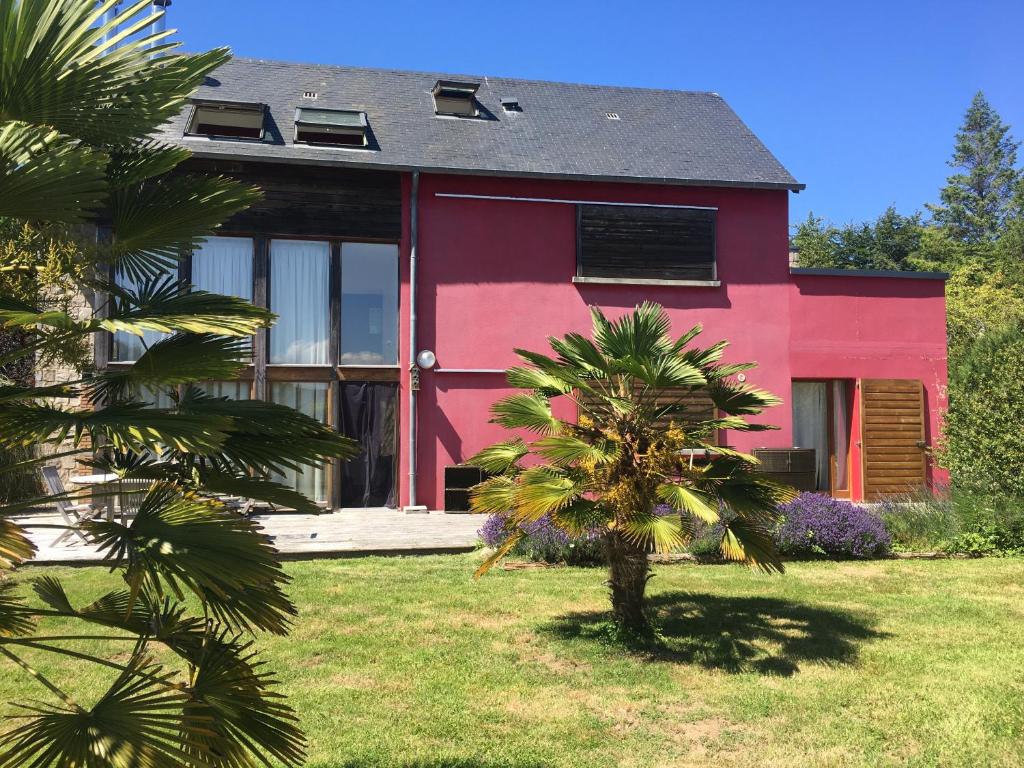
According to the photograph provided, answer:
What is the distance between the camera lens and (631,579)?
6.31 m

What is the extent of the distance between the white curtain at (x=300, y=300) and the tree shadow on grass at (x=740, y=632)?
917 centimetres

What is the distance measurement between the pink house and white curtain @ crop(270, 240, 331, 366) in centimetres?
4

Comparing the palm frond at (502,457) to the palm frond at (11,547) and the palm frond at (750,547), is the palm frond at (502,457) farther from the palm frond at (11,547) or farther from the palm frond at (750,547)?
the palm frond at (11,547)

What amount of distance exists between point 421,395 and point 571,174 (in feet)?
15.7

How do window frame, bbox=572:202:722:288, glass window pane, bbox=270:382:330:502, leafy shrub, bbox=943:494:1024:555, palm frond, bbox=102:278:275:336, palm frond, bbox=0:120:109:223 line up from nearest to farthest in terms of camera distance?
1. palm frond, bbox=0:120:109:223
2. palm frond, bbox=102:278:275:336
3. leafy shrub, bbox=943:494:1024:555
4. glass window pane, bbox=270:382:330:502
5. window frame, bbox=572:202:722:288

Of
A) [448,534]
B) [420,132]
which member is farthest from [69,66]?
[420,132]

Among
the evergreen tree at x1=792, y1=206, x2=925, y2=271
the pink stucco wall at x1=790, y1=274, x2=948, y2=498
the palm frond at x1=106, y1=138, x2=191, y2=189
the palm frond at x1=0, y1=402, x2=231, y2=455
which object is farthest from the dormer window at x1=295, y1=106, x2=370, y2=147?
the evergreen tree at x1=792, y1=206, x2=925, y2=271

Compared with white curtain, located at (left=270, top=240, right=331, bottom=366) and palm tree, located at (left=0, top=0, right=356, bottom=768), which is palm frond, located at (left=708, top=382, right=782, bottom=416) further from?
white curtain, located at (left=270, top=240, right=331, bottom=366)

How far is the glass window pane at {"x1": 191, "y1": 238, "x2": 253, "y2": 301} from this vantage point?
14.7m

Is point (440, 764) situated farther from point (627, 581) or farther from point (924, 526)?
point (924, 526)

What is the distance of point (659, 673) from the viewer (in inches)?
218

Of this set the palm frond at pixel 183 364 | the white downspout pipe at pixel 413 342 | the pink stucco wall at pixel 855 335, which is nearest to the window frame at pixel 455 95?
the white downspout pipe at pixel 413 342

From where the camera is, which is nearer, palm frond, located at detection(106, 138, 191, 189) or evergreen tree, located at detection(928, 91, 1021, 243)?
palm frond, located at detection(106, 138, 191, 189)

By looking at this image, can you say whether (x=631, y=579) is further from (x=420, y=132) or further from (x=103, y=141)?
(x=420, y=132)
